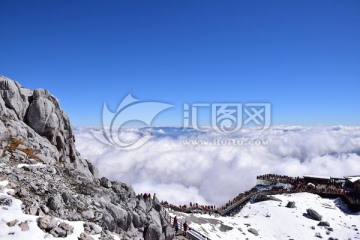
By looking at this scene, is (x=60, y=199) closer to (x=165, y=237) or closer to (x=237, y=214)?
(x=165, y=237)

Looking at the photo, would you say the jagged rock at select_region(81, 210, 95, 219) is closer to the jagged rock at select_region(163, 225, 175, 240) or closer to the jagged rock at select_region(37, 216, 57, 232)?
the jagged rock at select_region(37, 216, 57, 232)

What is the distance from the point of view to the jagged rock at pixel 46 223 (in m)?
13.4

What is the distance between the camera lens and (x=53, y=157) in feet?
75.8

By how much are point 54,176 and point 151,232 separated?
24.9ft

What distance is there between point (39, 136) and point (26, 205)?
35.4 ft

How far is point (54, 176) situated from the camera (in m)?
19.2

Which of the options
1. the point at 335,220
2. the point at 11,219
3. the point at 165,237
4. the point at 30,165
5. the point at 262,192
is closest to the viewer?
the point at 11,219

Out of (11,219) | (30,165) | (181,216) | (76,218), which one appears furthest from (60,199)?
(181,216)

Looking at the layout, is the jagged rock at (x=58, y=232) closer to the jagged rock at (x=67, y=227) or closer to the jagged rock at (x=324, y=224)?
the jagged rock at (x=67, y=227)

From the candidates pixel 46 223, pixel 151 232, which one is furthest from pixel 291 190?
pixel 46 223

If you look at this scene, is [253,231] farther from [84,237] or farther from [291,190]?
[84,237]

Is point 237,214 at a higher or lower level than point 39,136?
lower

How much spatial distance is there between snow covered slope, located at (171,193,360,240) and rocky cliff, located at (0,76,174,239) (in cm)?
1192

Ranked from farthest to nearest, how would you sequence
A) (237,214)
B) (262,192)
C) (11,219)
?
1. (262,192)
2. (237,214)
3. (11,219)
